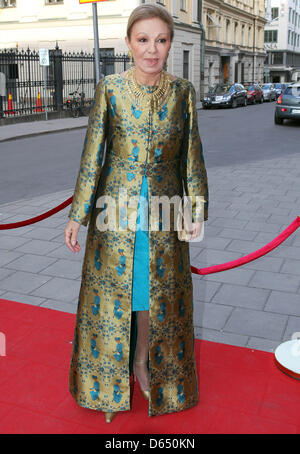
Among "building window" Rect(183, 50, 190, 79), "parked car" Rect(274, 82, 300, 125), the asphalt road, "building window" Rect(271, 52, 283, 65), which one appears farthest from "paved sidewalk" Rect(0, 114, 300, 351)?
"building window" Rect(271, 52, 283, 65)

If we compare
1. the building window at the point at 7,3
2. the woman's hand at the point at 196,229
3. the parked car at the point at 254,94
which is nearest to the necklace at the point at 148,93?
the woman's hand at the point at 196,229

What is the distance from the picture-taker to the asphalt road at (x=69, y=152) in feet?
29.0

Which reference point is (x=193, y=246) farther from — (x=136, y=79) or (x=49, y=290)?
(x=136, y=79)

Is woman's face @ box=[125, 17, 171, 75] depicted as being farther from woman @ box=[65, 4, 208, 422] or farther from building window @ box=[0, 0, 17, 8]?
building window @ box=[0, 0, 17, 8]

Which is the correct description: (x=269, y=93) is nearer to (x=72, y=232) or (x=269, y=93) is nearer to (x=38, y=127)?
(x=38, y=127)

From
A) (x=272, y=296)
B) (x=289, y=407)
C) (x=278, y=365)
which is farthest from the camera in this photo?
(x=272, y=296)

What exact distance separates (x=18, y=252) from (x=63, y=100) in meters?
19.0

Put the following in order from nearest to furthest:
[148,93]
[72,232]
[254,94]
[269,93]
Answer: [148,93] < [72,232] < [254,94] < [269,93]

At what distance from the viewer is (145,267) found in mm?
2551

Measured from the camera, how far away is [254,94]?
Answer: 3136 cm

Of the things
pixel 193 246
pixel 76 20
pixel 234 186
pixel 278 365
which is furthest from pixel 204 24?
pixel 278 365

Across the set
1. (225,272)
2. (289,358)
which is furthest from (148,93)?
(225,272)

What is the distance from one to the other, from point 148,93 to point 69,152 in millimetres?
10315

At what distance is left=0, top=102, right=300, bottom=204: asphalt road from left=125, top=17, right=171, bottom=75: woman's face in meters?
5.59
